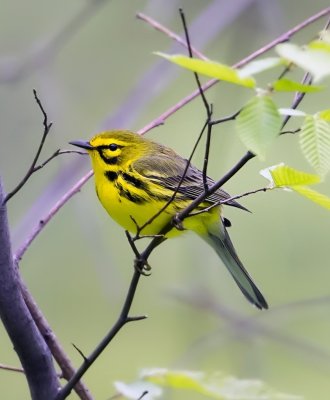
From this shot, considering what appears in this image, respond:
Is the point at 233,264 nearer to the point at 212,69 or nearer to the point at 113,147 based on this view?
the point at 113,147

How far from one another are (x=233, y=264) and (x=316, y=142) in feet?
6.78

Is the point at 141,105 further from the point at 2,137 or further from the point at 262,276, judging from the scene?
the point at 262,276

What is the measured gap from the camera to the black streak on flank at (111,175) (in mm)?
3633

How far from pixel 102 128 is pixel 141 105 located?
227mm

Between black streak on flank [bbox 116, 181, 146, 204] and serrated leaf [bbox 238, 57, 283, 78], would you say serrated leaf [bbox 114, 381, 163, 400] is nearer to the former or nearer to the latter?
serrated leaf [bbox 238, 57, 283, 78]

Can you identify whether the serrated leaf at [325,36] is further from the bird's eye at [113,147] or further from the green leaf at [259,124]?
the bird's eye at [113,147]

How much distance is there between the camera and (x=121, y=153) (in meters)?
3.77

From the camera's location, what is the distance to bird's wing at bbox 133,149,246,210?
3.67 metres

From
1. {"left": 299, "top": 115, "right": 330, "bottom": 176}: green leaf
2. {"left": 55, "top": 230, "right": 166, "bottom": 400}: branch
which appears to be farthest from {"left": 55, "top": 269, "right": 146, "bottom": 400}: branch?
{"left": 299, "top": 115, "right": 330, "bottom": 176}: green leaf

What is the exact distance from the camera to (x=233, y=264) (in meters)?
3.93

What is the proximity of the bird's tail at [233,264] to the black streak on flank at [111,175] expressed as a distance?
0.50 m

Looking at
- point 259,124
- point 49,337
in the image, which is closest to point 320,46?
point 259,124

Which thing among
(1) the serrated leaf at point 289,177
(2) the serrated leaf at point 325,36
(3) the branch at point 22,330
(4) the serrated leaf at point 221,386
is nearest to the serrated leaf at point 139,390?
(4) the serrated leaf at point 221,386

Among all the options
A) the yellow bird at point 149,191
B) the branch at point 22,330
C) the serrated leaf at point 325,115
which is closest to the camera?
the serrated leaf at point 325,115
